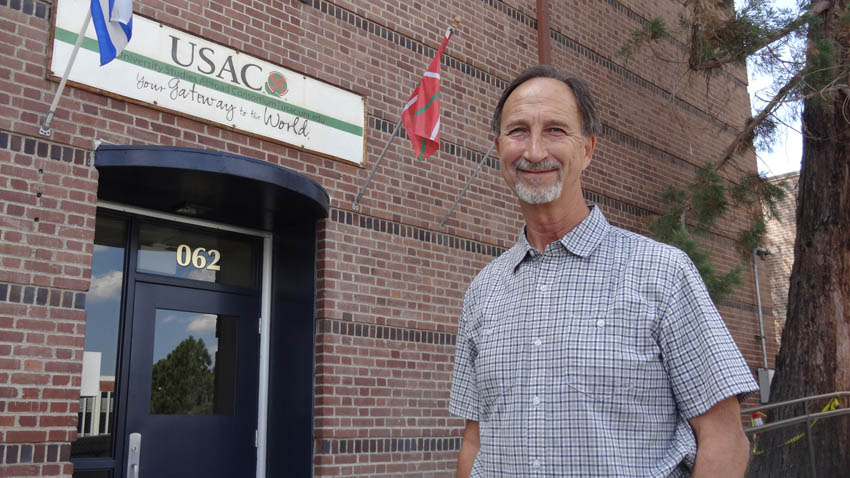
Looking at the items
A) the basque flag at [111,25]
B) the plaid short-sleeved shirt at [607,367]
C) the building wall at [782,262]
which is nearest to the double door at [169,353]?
the basque flag at [111,25]

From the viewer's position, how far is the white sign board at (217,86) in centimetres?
559

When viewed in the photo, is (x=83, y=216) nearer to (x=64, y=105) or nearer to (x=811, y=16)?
(x=64, y=105)

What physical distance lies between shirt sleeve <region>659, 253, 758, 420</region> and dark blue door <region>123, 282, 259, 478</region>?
16.8 feet

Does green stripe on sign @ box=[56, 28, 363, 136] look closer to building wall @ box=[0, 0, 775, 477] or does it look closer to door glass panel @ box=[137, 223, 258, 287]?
building wall @ box=[0, 0, 775, 477]

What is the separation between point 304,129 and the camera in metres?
6.85

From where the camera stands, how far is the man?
5.87ft

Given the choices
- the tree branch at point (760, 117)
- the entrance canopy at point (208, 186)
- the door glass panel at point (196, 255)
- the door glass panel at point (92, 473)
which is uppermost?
the tree branch at point (760, 117)

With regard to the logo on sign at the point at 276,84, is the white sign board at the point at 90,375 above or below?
below

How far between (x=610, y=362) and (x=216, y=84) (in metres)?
5.15

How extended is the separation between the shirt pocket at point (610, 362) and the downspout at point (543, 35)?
7987 mm

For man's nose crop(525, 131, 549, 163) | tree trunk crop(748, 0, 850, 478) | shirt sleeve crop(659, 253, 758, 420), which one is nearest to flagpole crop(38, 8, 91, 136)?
man's nose crop(525, 131, 549, 163)

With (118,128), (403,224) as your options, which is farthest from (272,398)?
(118,128)

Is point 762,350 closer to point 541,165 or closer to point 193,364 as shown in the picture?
point 193,364

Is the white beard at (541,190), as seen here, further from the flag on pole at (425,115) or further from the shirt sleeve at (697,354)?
the flag on pole at (425,115)
